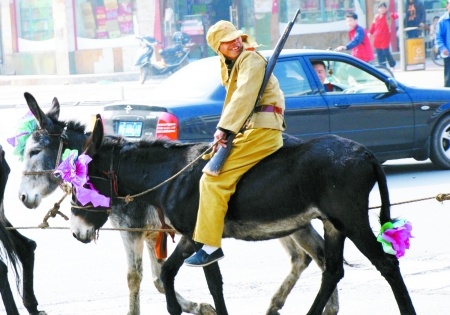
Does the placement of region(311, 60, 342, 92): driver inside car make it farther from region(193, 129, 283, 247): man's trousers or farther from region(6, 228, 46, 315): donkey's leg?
region(193, 129, 283, 247): man's trousers

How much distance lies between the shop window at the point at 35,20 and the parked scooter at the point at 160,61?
19.5ft

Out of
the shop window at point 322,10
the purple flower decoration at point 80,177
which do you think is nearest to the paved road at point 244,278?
the purple flower decoration at point 80,177

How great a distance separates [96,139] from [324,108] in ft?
18.3

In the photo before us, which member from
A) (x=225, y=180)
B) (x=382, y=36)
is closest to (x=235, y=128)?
(x=225, y=180)

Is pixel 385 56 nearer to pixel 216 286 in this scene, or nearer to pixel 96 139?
pixel 96 139

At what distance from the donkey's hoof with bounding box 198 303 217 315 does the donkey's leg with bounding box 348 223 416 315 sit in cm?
139

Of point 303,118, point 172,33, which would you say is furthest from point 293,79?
point 172,33

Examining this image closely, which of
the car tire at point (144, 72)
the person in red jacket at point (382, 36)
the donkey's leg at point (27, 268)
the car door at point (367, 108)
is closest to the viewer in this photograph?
the donkey's leg at point (27, 268)

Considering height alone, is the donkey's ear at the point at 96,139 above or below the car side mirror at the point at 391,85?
above

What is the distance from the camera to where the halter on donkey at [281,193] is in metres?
4.81

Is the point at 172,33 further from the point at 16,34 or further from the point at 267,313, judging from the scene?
the point at 267,313

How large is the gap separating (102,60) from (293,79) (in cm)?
2277

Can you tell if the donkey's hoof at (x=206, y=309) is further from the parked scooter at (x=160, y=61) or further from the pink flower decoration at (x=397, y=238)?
the parked scooter at (x=160, y=61)

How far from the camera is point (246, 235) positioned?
5191mm
